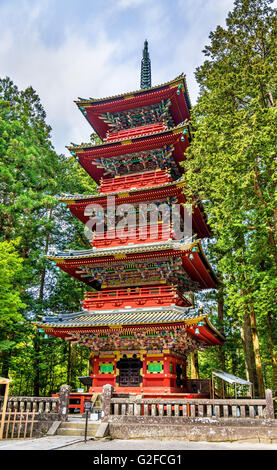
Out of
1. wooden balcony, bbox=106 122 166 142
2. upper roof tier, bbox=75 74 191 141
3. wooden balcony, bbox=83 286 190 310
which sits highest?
upper roof tier, bbox=75 74 191 141

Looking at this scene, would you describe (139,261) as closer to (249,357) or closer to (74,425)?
(74,425)

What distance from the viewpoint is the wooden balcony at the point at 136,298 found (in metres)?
16.4

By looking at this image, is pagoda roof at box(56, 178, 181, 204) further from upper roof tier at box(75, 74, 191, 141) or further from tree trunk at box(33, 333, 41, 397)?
tree trunk at box(33, 333, 41, 397)

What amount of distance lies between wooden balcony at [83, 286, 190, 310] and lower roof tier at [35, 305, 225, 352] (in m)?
0.34

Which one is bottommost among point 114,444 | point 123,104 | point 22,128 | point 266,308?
point 114,444

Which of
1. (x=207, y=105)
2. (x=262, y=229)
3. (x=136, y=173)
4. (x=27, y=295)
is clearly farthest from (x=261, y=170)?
(x=27, y=295)

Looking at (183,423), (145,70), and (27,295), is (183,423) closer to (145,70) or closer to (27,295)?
(27,295)

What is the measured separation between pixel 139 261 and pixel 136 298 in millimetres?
1832

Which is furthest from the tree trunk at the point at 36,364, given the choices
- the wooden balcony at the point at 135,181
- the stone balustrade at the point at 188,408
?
the stone balustrade at the point at 188,408

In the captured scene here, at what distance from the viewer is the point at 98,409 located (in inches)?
554

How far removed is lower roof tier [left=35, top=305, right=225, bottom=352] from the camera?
47.3ft

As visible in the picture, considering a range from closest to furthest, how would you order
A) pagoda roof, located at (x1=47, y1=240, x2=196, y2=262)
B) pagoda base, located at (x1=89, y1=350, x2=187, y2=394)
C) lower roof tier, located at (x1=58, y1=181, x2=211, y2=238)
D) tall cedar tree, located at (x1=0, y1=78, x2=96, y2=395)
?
pagoda base, located at (x1=89, y1=350, x2=187, y2=394), pagoda roof, located at (x1=47, y1=240, x2=196, y2=262), lower roof tier, located at (x1=58, y1=181, x2=211, y2=238), tall cedar tree, located at (x1=0, y1=78, x2=96, y2=395)

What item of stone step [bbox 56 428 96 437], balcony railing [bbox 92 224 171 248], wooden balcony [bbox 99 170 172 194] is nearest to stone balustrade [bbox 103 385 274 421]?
stone step [bbox 56 428 96 437]
